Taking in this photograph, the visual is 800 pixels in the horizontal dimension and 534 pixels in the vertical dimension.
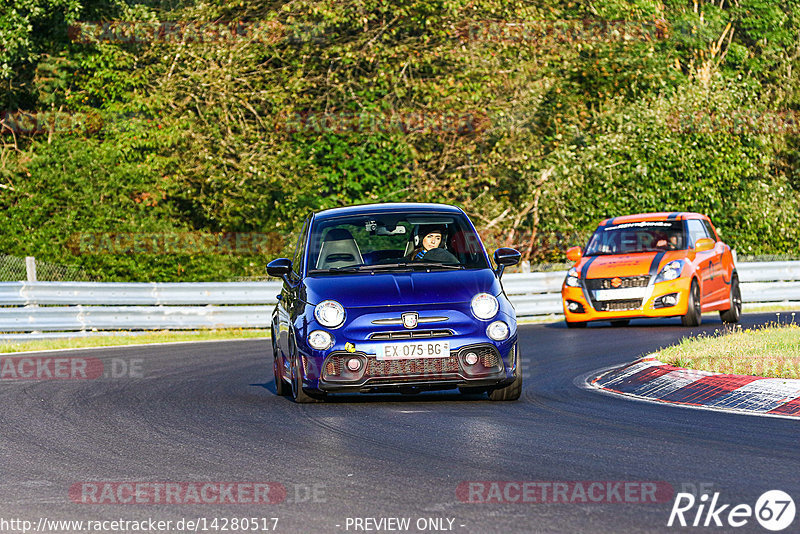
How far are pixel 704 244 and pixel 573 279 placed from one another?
2113 millimetres

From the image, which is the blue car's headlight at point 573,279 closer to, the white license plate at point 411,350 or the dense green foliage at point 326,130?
the dense green foliage at point 326,130

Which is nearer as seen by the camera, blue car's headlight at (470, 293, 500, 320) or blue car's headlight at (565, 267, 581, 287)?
blue car's headlight at (470, 293, 500, 320)

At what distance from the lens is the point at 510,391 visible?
10.8 m

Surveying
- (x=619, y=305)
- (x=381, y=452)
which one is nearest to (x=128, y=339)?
(x=619, y=305)

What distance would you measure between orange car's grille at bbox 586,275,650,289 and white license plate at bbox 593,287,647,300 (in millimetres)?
49

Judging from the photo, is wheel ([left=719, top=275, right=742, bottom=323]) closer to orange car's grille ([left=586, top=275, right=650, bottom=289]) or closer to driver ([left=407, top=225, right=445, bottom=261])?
orange car's grille ([left=586, top=275, right=650, bottom=289])

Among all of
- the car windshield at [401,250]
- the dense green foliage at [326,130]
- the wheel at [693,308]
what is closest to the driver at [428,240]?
the car windshield at [401,250]

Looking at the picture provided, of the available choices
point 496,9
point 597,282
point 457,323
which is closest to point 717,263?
point 597,282

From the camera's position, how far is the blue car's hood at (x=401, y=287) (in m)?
10.3

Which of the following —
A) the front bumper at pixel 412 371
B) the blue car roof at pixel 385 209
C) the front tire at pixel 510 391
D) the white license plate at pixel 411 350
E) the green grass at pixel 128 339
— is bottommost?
the green grass at pixel 128 339

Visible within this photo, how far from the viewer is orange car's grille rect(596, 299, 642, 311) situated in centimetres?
1969

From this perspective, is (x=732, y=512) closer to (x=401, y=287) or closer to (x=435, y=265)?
(x=401, y=287)

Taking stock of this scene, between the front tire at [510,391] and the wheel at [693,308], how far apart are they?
944 centimetres

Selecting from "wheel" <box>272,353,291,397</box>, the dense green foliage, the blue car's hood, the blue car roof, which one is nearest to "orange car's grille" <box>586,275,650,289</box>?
the blue car roof
